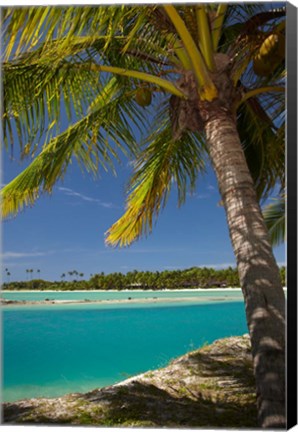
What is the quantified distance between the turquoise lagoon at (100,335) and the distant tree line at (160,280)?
0.06 m

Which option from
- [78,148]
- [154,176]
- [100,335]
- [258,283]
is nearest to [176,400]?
[100,335]

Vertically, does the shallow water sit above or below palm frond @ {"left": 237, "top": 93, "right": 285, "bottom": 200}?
below

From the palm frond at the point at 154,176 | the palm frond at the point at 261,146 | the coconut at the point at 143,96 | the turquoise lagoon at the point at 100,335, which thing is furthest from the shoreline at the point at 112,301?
the coconut at the point at 143,96

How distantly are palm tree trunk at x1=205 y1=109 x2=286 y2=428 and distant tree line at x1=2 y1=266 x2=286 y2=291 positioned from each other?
58.2 inches

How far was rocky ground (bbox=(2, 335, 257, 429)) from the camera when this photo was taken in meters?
3.95

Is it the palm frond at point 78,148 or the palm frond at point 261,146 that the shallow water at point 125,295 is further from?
the palm frond at point 261,146

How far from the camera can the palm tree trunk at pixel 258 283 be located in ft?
9.59

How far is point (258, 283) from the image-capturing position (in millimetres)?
2998

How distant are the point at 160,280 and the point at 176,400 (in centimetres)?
85

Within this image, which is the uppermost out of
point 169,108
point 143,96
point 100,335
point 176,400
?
point 143,96

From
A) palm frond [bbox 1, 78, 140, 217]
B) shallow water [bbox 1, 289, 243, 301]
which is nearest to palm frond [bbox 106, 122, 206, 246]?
palm frond [bbox 1, 78, 140, 217]

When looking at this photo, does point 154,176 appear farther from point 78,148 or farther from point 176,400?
point 176,400

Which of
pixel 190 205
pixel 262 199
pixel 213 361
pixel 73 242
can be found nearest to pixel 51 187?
pixel 73 242

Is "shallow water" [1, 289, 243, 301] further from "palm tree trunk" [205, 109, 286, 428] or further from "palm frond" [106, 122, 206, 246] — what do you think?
"palm tree trunk" [205, 109, 286, 428]
